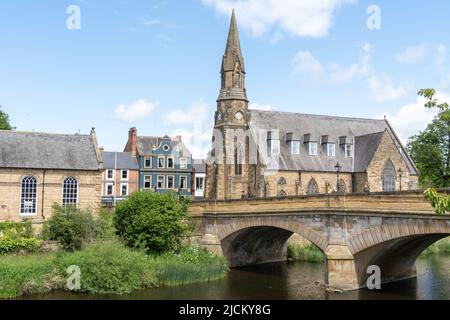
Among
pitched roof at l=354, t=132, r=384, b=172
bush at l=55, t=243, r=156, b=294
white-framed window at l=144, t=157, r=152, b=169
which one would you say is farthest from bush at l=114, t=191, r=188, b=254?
white-framed window at l=144, t=157, r=152, b=169

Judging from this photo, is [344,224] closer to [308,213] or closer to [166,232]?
[308,213]

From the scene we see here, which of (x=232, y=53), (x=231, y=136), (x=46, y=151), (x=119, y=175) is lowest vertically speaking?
(x=119, y=175)

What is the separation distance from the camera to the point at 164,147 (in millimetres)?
65125

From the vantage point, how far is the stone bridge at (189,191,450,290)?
24.1 metres

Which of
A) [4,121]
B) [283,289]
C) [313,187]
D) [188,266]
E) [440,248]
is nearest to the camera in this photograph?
[283,289]

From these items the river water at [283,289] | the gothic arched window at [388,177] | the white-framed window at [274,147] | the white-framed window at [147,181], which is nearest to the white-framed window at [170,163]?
the white-framed window at [147,181]

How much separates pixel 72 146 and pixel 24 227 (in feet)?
29.2

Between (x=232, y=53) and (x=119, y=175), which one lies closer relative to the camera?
(x=232, y=53)

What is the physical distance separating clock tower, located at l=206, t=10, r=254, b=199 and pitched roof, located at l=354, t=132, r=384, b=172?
1233 cm

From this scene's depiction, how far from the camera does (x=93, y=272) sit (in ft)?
86.4

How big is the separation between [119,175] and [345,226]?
4087 centimetres

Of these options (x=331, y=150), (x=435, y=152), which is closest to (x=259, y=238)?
(x=331, y=150)

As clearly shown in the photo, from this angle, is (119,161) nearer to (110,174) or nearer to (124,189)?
(110,174)
